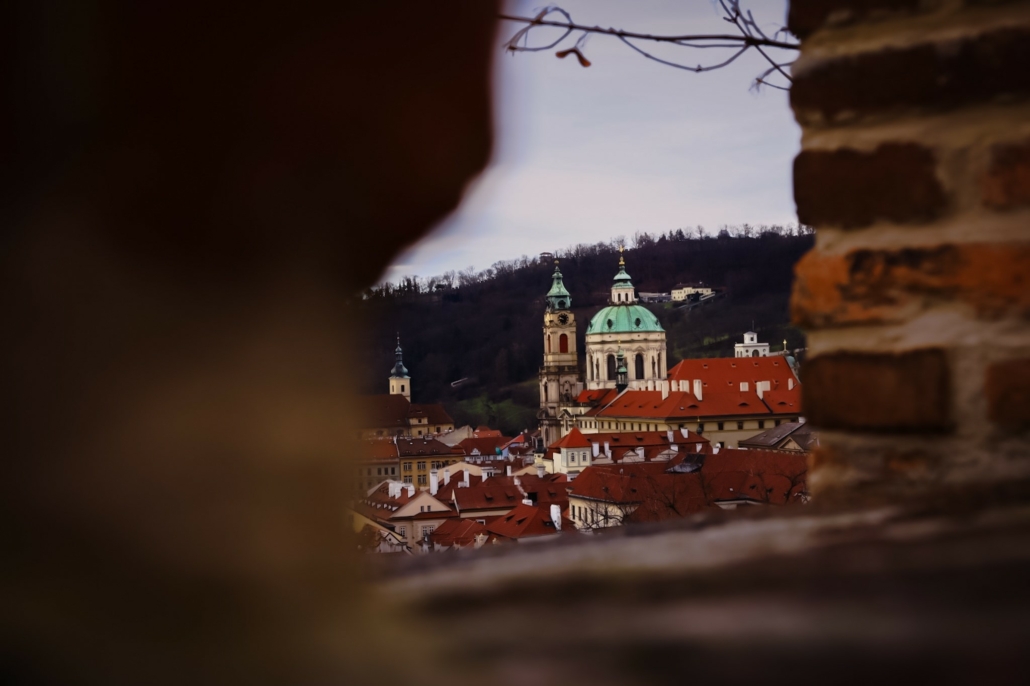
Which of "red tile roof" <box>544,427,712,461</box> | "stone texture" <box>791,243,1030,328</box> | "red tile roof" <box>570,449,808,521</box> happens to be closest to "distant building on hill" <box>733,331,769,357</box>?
"red tile roof" <box>544,427,712,461</box>

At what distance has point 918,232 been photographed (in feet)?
3.64

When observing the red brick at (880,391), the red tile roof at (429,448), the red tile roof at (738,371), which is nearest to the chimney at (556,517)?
the red tile roof at (429,448)

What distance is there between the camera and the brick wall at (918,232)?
3.51ft

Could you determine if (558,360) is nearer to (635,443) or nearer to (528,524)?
(635,443)

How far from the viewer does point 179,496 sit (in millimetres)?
1083

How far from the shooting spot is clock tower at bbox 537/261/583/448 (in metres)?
69.1

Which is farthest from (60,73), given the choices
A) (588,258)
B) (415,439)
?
(588,258)

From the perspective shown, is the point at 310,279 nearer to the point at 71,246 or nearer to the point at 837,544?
the point at 71,246

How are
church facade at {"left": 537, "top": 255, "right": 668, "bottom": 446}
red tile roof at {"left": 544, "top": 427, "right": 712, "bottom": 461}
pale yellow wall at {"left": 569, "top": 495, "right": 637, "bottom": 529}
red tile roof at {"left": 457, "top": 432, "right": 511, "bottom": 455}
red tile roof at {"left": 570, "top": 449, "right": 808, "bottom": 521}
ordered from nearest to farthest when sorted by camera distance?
1. red tile roof at {"left": 570, "top": 449, "right": 808, "bottom": 521}
2. pale yellow wall at {"left": 569, "top": 495, "right": 637, "bottom": 529}
3. red tile roof at {"left": 544, "top": 427, "right": 712, "bottom": 461}
4. red tile roof at {"left": 457, "top": 432, "right": 511, "bottom": 455}
5. church facade at {"left": 537, "top": 255, "right": 668, "bottom": 446}

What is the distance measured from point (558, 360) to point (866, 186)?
70.2 m

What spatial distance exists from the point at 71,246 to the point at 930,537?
0.83 m

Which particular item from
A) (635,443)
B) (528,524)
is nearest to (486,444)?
(635,443)

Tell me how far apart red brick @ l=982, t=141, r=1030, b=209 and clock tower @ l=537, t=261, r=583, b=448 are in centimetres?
6701

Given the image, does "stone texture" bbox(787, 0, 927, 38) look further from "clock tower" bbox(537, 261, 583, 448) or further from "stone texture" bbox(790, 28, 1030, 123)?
"clock tower" bbox(537, 261, 583, 448)
